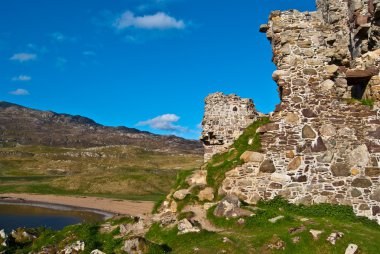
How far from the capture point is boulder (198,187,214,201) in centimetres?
1892

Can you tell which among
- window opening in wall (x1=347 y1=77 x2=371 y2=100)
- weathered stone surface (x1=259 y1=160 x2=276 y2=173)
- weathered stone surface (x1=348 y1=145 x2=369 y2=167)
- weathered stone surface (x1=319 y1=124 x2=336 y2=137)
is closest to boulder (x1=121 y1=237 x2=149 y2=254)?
weathered stone surface (x1=259 y1=160 x2=276 y2=173)

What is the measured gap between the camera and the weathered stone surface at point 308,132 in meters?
18.3

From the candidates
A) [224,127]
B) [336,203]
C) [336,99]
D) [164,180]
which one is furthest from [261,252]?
[164,180]

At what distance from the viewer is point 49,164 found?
142 m

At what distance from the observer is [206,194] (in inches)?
749

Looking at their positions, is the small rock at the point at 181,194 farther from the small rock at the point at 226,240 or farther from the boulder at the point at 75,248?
the small rock at the point at 226,240

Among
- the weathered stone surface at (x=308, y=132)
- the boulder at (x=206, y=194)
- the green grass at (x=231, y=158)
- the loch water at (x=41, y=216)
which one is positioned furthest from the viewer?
the loch water at (x=41, y=216)

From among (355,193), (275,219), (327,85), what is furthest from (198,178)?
(327,85)

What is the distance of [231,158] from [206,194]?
234cm

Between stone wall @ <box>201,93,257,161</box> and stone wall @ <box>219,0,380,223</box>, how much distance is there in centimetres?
1077

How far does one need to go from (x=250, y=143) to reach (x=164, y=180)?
79399 mm

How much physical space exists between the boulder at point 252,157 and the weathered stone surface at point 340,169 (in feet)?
10.7

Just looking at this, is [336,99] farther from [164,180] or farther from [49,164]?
[49,164]

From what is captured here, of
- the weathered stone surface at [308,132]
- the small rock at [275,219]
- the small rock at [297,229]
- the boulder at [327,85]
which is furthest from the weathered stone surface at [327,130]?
the small rock at [297,229]
